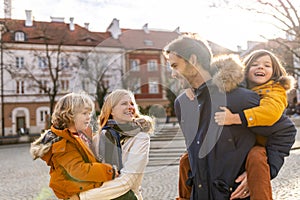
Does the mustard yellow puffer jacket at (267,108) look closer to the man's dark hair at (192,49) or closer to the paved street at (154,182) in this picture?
the man's dark hair at (192,49)

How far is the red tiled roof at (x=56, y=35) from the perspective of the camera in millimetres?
30200

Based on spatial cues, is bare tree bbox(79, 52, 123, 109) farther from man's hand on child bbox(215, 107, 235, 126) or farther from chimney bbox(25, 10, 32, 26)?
chimney bbox(25, 10, 32, 26)

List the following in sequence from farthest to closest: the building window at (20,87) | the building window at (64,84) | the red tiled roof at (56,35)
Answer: the building window at (20,87) → the building window at (64,84) → the red tiled roof at (56,35)

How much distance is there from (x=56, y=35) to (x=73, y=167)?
2992 centimetres

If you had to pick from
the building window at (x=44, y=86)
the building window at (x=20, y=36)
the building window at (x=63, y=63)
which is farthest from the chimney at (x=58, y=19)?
the building window at (x=44, y=86)

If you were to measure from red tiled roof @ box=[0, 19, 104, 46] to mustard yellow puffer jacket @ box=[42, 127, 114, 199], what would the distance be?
26.4 metres

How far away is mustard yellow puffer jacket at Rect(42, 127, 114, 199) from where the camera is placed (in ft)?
6.25

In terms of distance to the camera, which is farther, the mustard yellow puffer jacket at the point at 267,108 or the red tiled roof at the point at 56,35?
the red tiled roof at the point at 56,35

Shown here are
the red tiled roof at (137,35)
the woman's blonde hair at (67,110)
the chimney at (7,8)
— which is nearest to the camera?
the woman's blonde hair at (67,110)

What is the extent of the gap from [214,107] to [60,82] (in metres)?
33.3

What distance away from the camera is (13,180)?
33.4ft

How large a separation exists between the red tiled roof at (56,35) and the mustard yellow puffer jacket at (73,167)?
26.4 meters

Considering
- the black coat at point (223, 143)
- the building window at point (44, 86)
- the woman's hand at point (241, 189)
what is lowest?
the woman's hand at point (241, 189)

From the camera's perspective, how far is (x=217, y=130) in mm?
1707
